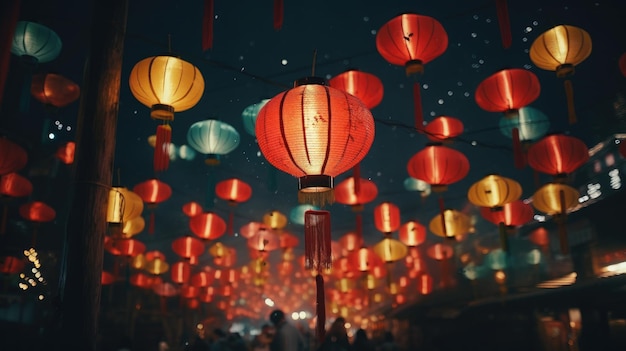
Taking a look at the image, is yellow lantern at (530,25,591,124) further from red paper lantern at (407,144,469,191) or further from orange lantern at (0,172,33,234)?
orange lantern at (0,172,33,234)

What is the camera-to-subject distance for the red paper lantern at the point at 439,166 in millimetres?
7648

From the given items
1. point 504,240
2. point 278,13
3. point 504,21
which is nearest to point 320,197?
point 278,13

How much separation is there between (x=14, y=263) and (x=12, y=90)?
554cm

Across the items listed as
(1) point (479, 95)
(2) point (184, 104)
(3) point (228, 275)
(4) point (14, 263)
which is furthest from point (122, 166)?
(1) point (479, 95)

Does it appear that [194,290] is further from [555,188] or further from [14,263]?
[555,188]

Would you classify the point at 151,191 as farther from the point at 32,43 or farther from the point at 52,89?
the point at 32,43

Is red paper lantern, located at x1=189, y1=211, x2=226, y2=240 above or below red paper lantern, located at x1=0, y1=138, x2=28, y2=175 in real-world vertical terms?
below

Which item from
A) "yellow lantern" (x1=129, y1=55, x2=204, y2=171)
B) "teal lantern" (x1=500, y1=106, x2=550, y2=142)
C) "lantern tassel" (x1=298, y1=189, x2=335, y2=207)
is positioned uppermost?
"teal lantern" (x1=500, y1=106, x2=550, y2=142)

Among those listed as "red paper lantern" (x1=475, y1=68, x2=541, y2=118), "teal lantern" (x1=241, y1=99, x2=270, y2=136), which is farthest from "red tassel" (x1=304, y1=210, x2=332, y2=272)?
"red paper lantern" (x1=475, y1=68, x2=541, y2=118)

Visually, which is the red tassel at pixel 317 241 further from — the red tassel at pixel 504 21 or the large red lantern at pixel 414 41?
the red tassel at pixel 504 21

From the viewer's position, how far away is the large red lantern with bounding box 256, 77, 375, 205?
394 centimetres

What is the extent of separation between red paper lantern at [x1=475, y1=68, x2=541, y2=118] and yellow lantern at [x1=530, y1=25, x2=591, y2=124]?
36 cm

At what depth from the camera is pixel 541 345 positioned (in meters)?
12.9

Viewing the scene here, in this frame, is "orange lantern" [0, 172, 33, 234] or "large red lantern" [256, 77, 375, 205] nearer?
"large red lantern" [256, 77, 375, 205]
